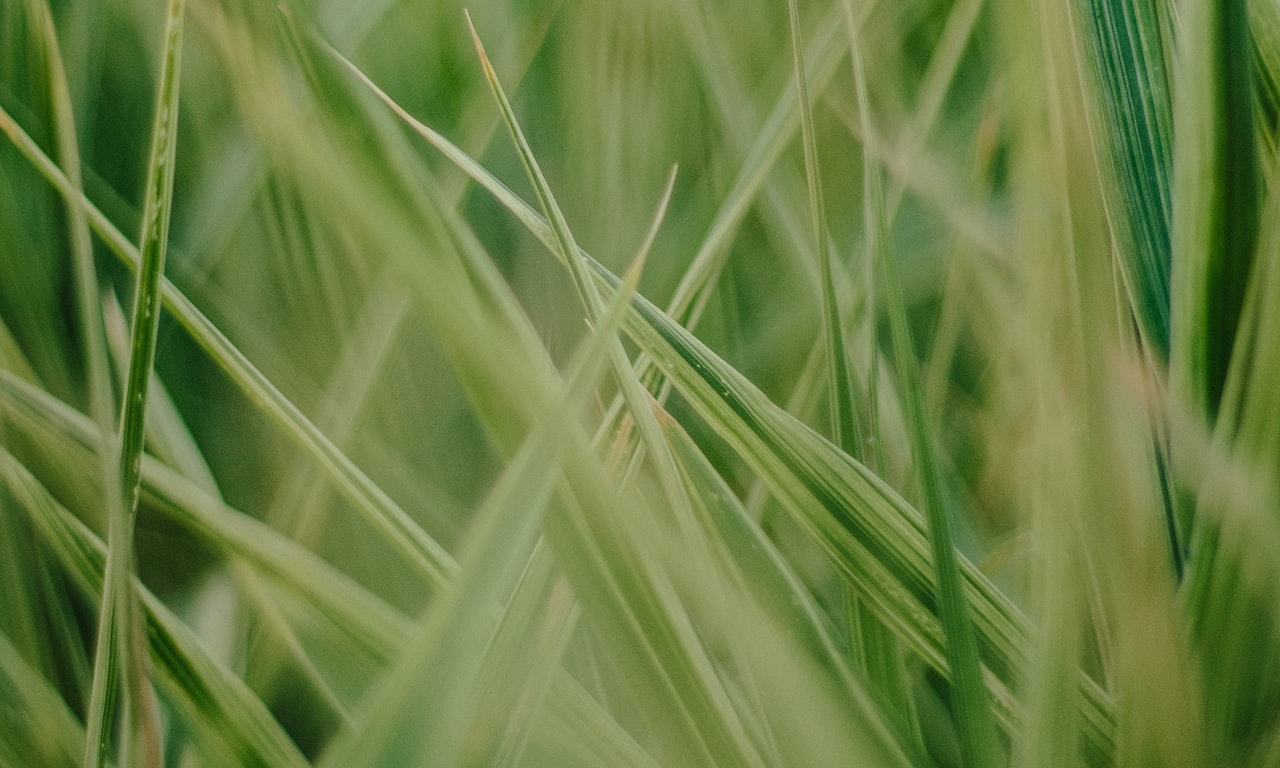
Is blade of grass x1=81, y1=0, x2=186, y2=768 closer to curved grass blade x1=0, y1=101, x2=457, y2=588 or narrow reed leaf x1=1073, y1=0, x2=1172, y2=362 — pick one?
curved grass blade x1=0, y1=101, x2=457, y2=588

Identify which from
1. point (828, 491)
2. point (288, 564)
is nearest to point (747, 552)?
point (828, 491)

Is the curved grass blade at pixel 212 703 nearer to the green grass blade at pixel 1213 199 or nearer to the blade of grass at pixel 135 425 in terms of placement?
the blade of grass at pixel 135 425

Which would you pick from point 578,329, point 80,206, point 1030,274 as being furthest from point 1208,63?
point 80,206

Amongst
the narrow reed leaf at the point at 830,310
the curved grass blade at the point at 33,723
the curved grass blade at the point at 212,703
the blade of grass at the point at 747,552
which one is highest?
the narrow reed leaf at the point at 830,310

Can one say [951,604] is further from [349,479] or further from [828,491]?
[349,479]

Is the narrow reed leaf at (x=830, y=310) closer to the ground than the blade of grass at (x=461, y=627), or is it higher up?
higher up

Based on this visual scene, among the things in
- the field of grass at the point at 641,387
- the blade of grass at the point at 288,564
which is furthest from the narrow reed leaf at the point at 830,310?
the blade of grass at the point at 288,564

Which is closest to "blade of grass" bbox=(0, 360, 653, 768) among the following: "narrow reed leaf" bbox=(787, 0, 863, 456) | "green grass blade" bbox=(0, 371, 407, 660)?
"green grass blade" bbox=(0, 371, 407, 660)
